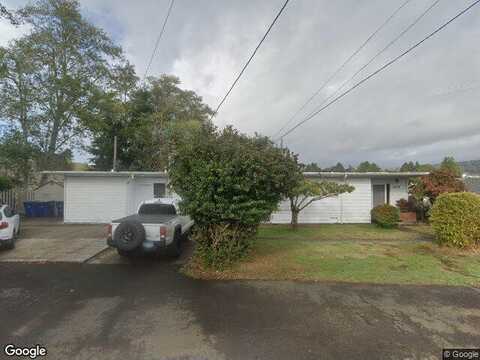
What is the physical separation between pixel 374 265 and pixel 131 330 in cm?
545

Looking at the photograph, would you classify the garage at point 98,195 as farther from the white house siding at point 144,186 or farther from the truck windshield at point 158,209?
the truck windshield at point 158,209

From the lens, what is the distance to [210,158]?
5871 mm

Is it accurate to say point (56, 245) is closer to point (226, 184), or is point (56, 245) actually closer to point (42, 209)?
point (226, 184)

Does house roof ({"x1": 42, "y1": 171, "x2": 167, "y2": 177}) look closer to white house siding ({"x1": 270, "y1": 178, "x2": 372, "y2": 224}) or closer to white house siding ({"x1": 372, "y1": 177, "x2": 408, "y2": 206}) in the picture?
white house siding ({"x1": 270, "y1": 178, "x2": 372, "y2": 224})

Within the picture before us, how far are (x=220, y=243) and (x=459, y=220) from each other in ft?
22.7

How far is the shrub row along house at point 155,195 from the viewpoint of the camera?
45.3 feet

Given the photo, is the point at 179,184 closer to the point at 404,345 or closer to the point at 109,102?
the point at 404,345

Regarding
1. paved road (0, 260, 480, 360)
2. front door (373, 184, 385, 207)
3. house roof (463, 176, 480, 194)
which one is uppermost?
house roof (463, 176, 480, 194)

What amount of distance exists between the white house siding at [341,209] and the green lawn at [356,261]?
163 inches

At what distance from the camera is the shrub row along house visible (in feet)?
45.3

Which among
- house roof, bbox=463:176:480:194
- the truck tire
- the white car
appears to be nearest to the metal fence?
the white car

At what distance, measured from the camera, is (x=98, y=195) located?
45.9 feet

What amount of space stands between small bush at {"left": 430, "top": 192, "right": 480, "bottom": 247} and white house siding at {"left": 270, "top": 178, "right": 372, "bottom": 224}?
6167 millimetres

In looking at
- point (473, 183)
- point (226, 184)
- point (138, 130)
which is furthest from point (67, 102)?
point (473, 183)
